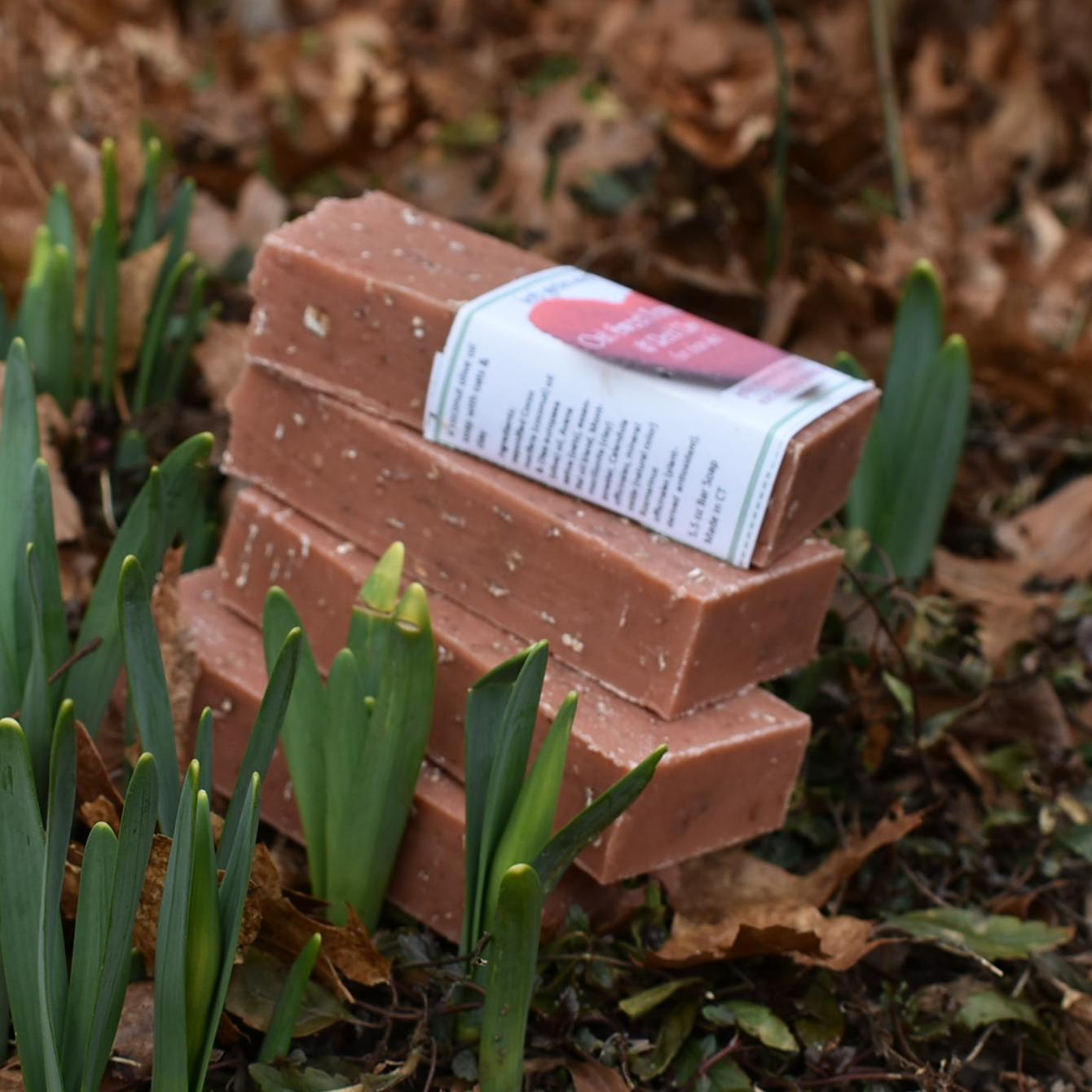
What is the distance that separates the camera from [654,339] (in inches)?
54.0

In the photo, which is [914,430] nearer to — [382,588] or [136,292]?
[382,588]

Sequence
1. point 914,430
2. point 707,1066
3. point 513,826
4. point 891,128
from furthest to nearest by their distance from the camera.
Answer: point 891,128
point 914,430
point 707,1066
point 513,826

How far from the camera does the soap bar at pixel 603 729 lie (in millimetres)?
1302

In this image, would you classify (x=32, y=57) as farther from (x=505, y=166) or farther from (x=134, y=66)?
(x=505, y=166)

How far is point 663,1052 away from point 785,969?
0.16 meters

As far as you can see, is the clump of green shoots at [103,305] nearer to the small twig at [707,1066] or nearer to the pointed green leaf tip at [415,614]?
the pointed green leaf tip at [415,614]

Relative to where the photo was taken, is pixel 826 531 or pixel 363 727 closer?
pixel 363 727

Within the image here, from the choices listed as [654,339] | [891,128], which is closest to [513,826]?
[654,339]

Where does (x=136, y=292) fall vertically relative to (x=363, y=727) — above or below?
above

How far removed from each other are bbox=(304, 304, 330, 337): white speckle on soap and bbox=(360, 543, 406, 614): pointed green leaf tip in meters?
0.30

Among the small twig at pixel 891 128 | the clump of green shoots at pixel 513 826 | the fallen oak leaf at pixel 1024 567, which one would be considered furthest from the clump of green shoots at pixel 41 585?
the small twig at pixel 891 128

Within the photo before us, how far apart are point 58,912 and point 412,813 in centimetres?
41

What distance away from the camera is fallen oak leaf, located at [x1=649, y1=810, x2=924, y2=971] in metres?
1.31

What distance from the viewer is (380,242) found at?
149 cm
